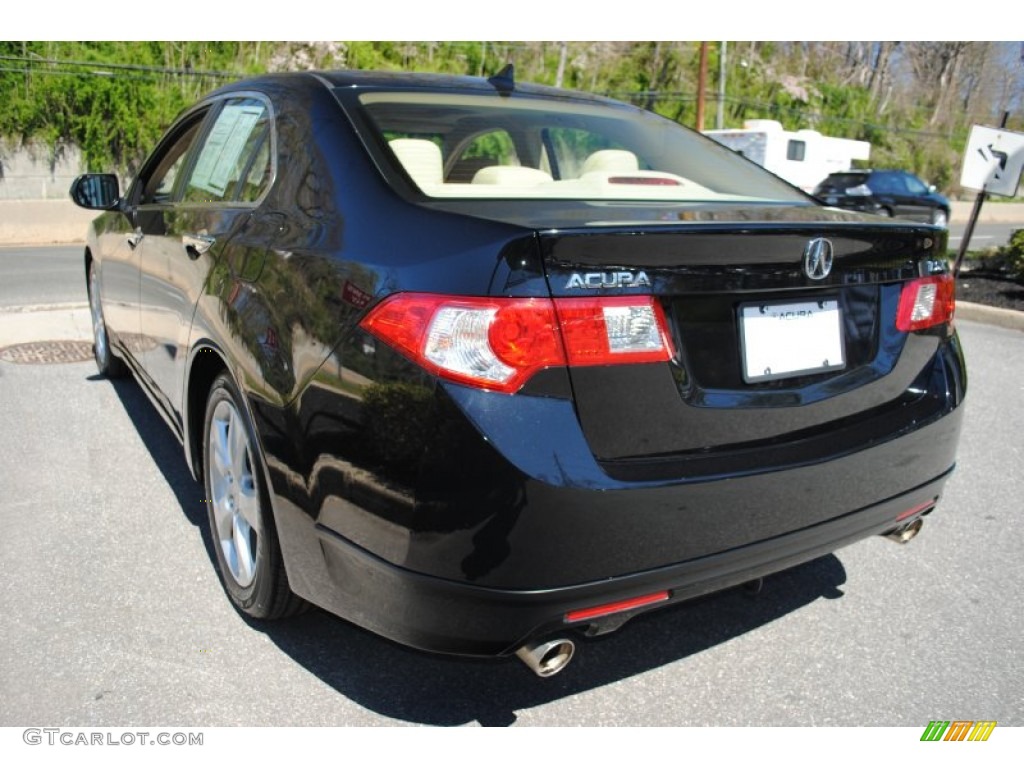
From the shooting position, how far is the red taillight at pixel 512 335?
73.4 inches

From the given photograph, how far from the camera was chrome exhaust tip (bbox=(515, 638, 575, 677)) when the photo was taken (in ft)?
6.70

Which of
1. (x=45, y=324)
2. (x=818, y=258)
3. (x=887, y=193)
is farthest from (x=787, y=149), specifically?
(x=818, y=258)

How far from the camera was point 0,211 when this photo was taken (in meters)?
15.8

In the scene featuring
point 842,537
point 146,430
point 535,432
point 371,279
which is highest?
point 371,279

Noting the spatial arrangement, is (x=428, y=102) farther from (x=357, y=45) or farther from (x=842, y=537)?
Result: (x=357, y=45)

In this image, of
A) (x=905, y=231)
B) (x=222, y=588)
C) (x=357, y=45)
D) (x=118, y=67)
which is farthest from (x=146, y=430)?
(x=357, y=45)

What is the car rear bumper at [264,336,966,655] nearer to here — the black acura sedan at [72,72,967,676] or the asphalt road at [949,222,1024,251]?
the black acura sedan at [72,72,967,676]

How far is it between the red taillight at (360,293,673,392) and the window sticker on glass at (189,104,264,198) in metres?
1.46

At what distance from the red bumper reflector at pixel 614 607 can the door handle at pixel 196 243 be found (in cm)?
167

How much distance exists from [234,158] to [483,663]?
1883 millimetres

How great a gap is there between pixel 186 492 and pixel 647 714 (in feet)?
7.45

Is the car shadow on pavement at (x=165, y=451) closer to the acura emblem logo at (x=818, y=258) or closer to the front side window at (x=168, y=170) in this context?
the front side window at (x=168, y=170)

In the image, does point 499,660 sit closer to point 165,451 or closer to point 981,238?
point 165,451

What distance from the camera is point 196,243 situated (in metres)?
3.02
